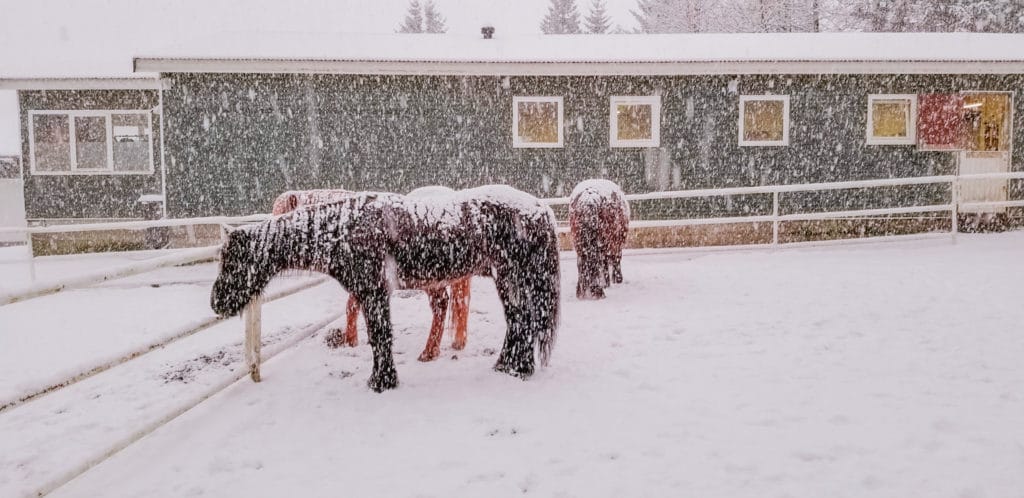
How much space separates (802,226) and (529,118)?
596cm

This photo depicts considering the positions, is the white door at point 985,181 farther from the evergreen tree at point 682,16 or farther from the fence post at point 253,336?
the evergreen tree at point 682,16

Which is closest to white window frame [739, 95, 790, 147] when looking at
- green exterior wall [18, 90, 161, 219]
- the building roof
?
the building roof

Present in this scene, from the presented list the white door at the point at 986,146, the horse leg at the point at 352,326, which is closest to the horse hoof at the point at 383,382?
the horse leg at the point at 352,326

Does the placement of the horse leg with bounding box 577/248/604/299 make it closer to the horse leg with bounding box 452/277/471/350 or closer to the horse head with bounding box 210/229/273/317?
the horse leg with bounding box 452/277/471/350

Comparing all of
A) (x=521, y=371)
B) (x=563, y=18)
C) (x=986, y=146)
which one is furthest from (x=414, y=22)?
(x=521, y=371)

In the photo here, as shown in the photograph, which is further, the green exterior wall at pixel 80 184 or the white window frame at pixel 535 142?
the green exterior wall at pixel 80 184

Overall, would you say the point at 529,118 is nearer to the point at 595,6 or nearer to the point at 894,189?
the point at 894,189

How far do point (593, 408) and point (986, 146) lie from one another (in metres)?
15.1

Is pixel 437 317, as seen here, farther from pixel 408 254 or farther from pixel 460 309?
pixel 408 254

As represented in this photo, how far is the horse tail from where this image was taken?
453 centimetres

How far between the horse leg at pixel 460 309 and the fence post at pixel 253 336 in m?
1.47

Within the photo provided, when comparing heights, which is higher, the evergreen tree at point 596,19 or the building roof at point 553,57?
the evergreen tree at point 596,19

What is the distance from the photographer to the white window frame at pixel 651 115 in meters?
13.0

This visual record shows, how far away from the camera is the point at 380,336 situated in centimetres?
431
